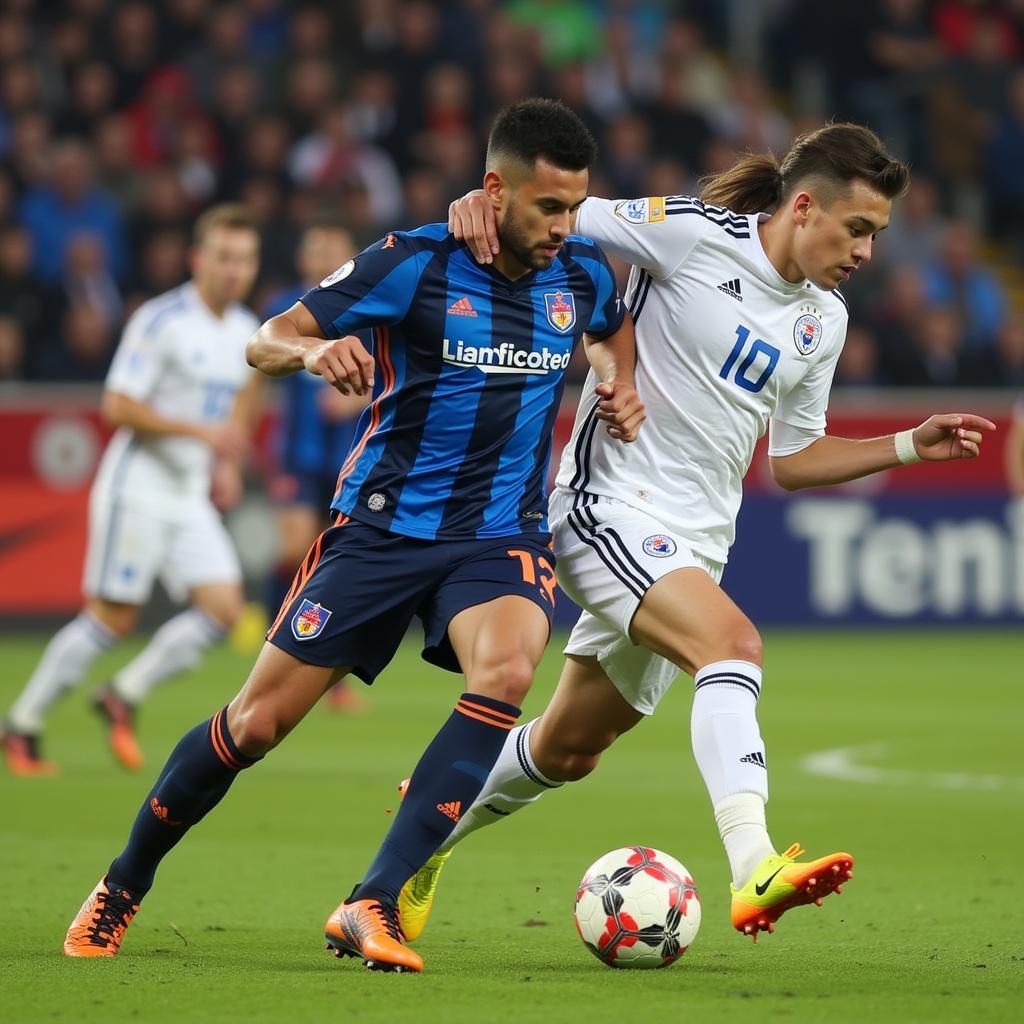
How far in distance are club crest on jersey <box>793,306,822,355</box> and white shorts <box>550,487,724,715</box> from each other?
26.8 inches

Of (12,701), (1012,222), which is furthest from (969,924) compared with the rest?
(1012,222)

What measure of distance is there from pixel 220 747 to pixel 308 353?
Result: 111cm

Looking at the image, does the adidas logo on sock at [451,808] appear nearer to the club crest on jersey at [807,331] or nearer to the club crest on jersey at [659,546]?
the club crest on jersey at [659,546]

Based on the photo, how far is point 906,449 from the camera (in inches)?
228

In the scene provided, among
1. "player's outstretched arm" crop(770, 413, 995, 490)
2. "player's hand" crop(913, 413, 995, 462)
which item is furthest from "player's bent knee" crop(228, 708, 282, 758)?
"player's hand" crop(913, 413, 995, 462)

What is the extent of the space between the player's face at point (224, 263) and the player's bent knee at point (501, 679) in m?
5.22

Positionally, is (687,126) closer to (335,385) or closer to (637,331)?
(637,331)

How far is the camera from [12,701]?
11.7m

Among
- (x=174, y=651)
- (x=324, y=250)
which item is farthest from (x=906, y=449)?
(x=324, y=250)

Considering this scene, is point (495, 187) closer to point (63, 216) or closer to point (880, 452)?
point (880, 452)

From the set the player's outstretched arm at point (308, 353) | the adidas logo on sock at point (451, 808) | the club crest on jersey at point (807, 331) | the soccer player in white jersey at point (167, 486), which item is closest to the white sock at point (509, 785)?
the adidas logo on sock at point (451, 808)

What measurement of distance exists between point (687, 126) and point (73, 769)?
10.8 meters

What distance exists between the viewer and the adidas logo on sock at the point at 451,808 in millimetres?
5031

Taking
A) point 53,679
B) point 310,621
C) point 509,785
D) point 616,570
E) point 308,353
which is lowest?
point 53,679
